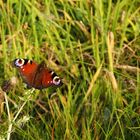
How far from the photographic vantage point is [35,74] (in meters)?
2.22

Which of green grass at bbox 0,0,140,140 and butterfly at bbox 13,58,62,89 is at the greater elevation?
butterfly at bbox 13,58,62,89

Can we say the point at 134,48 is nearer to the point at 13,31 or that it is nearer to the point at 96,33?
the point at 96,33

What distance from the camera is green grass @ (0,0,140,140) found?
2.49 metres

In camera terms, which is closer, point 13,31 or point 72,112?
point 72,112

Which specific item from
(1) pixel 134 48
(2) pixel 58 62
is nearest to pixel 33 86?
(2) pixel 58 62

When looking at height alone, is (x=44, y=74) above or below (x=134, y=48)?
above

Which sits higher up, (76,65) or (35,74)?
(35,74)

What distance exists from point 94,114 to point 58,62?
0.59 metres

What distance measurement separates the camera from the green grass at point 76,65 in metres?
2.49

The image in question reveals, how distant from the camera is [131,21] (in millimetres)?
3225

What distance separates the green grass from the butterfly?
6cm

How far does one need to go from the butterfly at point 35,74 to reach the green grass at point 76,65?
63 mm

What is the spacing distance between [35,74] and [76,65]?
72 centimetres

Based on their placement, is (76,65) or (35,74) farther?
(76,65)
